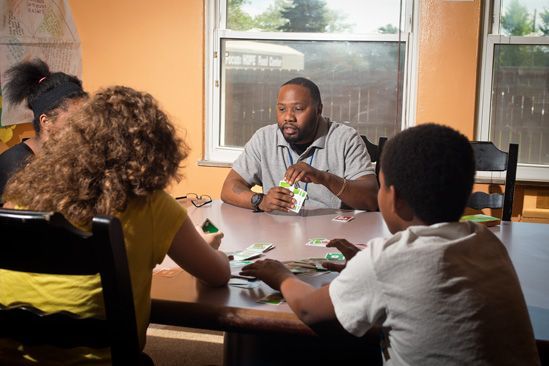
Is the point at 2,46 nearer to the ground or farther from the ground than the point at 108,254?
farther from the ground

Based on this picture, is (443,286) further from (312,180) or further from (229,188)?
(229,188)

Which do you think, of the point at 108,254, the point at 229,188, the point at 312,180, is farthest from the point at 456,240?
the point at 229,188

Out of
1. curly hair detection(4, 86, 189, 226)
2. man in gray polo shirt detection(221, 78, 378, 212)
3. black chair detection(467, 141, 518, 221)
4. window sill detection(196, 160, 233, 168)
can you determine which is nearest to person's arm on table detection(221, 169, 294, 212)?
man in gray polo shirt detection(221, 78, 378, 212)

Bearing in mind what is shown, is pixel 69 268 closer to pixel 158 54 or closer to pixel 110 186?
pixel 110 186

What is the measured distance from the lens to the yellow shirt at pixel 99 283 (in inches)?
53.7

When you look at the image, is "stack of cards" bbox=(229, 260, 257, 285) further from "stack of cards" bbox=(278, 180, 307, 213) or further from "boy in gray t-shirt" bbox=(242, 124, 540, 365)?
"stack of cards" bbox=(278, 180, 307, 213)

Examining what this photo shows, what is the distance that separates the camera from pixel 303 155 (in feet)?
9.98

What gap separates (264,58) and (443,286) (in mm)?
3208

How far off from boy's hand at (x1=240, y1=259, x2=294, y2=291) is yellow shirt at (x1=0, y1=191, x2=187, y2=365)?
0.26 meters

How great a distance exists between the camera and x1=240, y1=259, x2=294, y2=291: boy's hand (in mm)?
1552

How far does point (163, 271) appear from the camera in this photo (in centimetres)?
176

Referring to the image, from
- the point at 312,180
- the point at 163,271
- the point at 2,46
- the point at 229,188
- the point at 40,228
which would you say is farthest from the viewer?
the point at 2,46

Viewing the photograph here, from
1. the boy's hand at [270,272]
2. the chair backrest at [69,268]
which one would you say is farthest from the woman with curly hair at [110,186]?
the boy's hand at [270,272]

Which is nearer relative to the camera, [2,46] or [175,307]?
[175,307]
